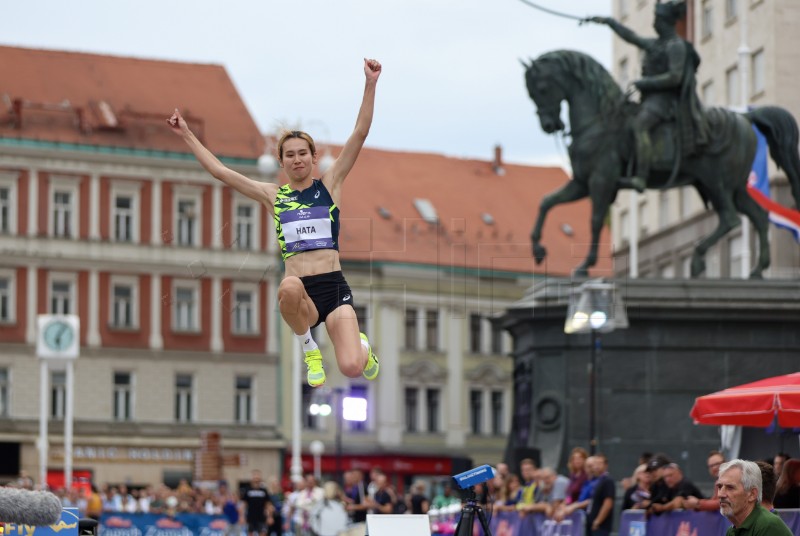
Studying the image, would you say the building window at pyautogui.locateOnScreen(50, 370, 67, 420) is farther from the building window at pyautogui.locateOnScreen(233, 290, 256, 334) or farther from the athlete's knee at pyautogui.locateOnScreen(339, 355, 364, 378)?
the athlete's knee at pyautogui.locateOnScreen(339, 355, 364, 378)

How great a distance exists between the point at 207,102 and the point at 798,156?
4628 cm

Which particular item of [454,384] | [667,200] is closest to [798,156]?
[667,200]

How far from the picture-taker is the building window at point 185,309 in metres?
75.7

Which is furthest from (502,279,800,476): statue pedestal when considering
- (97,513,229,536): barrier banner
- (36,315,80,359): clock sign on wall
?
(36,315,80,359): clock sign on wall

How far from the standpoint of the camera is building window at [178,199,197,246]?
7475 cm

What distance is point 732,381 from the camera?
3062 cm

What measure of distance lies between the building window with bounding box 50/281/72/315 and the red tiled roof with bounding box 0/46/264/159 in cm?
534

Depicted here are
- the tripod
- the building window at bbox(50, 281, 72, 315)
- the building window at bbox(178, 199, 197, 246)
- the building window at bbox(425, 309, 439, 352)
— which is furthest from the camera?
the building window at bbox(425, 309, 439, 352)

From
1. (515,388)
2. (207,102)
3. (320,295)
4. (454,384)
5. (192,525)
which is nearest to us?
(320,295)

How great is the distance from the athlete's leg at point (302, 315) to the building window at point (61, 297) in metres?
59.5

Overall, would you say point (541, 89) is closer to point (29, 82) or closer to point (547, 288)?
point (547, 288)

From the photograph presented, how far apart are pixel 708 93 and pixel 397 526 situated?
52.2 meters

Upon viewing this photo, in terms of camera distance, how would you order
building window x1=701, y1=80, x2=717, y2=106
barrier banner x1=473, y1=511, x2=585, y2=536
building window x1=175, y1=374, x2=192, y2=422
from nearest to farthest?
barrier banner x1=473, y1=511, x2=585, y2=536, building window x1=701, y1=80, x2=717, y2=106, building window x1=175, y1=374, x2=192, y2=422

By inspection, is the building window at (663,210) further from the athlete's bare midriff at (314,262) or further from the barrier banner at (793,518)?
the athlete's bare midriff at (314,262)
